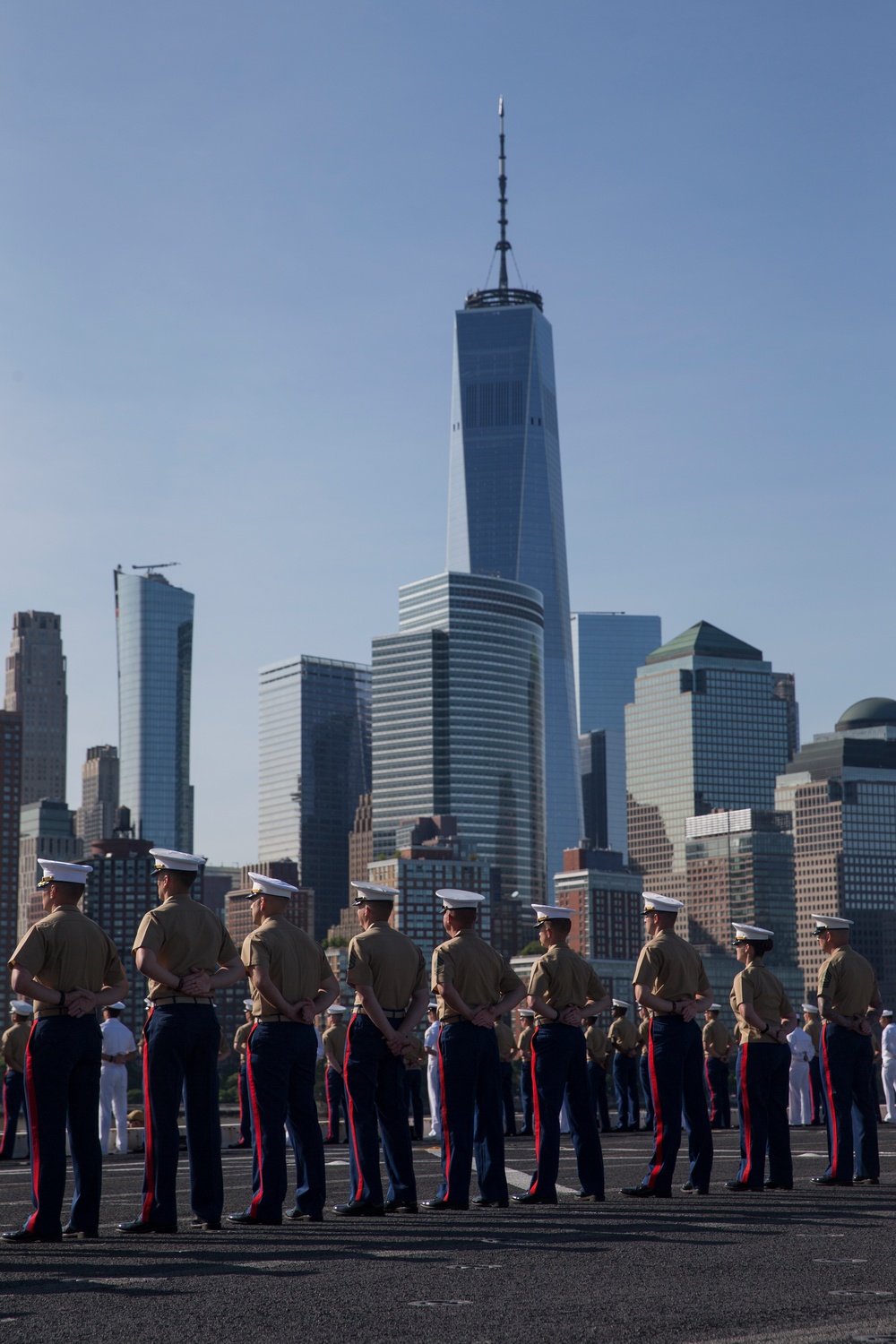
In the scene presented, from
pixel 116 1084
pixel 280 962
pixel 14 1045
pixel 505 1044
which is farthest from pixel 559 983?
pixel 505 1044

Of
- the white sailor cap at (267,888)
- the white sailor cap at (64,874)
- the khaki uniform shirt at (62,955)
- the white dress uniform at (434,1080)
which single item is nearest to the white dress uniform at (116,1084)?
the white dress uniform at (434,1080)

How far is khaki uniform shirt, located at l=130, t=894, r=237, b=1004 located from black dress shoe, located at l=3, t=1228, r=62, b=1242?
1.85 m

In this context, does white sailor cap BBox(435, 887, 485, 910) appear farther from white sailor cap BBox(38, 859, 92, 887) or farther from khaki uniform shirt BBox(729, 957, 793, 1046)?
white sailor cap BBox(38, 859, 92, 887)

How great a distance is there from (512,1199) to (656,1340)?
302 inches

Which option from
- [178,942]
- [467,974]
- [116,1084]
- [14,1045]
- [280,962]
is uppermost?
[178,942]

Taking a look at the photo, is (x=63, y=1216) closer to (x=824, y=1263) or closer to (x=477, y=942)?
(x=477, y=942)

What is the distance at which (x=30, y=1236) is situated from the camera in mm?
11719

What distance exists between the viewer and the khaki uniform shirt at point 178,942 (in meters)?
12.6

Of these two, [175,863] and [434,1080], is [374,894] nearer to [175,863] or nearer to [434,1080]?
[175,863]

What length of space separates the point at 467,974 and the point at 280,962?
2.04m

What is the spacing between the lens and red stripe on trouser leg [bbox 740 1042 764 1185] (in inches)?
618

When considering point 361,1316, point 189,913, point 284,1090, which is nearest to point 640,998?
point 284,1090

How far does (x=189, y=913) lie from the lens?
12.8 m

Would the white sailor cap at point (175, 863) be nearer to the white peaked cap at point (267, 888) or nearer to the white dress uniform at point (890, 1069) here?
the white peaked cap at point (267, 888)
